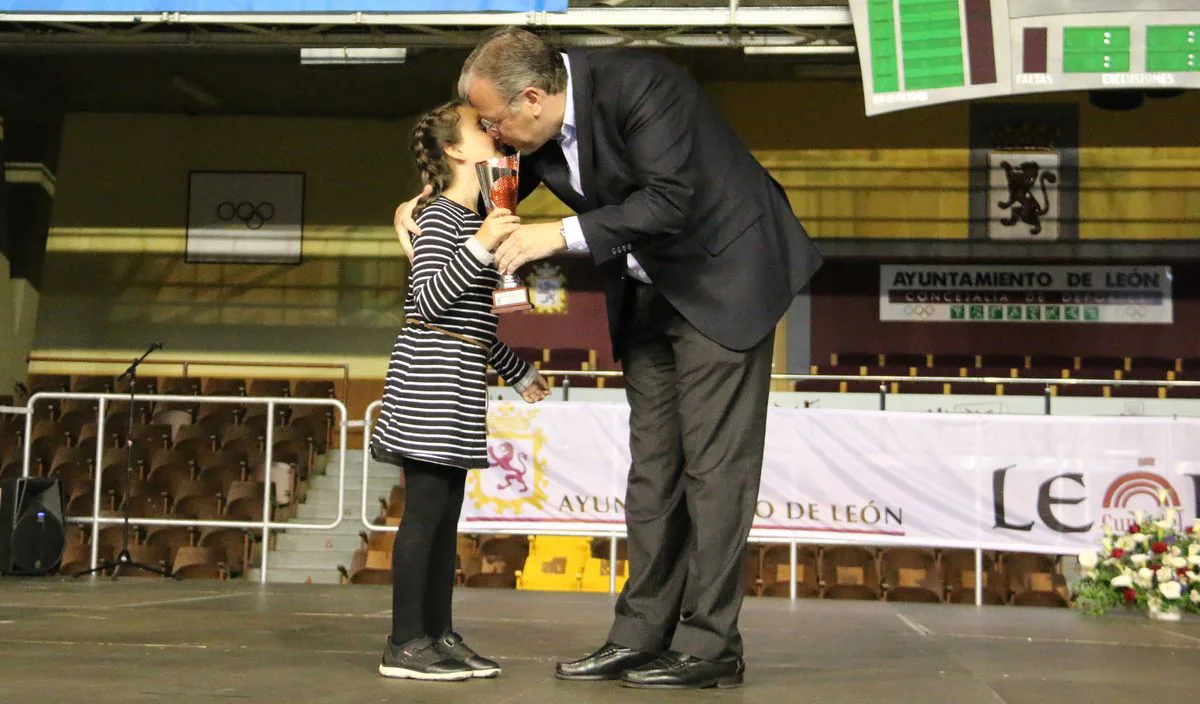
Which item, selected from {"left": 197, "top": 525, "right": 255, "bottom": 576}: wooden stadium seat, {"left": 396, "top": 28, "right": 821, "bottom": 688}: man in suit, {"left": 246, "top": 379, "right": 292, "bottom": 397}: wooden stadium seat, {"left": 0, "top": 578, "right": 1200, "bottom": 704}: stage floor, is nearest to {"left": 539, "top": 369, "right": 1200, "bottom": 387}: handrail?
{"left": 197, "top": 525, "right": 255, "bottom": 576}: wooden stadium seat

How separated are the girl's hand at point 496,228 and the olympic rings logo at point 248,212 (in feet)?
43.7

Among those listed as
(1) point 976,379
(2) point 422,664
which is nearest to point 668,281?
(2) point 422,664

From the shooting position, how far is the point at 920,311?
45.9ft

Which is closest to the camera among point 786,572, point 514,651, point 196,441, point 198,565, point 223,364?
point 514,651

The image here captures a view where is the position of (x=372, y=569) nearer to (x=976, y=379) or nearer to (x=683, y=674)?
(x=976, y=379)

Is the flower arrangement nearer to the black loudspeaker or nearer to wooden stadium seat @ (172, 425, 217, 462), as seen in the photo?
the black loudspeaker

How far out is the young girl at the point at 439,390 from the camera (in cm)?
279

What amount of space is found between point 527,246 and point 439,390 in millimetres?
436

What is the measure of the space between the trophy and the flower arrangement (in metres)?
3.70

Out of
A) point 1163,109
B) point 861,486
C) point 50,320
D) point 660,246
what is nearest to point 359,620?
point 660,246

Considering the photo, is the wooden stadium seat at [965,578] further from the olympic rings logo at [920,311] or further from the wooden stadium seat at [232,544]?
the wooden stadium seat at [232,544]

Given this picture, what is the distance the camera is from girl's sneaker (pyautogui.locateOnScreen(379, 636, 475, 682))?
8.81 ft

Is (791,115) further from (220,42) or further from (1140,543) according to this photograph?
(1140,543)

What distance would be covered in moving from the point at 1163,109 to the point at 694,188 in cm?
1240
